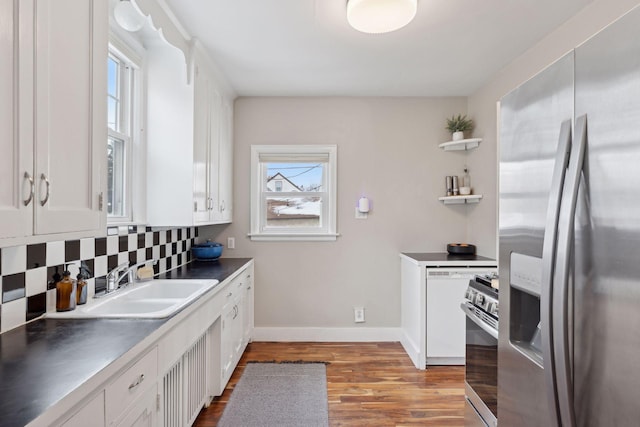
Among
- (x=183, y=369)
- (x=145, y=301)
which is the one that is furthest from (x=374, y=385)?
(x=145, y=301)

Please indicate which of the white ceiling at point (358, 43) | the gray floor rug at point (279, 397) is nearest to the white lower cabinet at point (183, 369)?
the gray floor rug at point (279, 397)

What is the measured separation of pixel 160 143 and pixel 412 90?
7.96ft

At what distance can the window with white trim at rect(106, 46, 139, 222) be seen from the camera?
6.86 feet

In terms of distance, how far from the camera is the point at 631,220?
1.89 ft

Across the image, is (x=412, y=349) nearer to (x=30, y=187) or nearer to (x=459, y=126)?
(x=459, y=126)

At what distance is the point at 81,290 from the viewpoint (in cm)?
159

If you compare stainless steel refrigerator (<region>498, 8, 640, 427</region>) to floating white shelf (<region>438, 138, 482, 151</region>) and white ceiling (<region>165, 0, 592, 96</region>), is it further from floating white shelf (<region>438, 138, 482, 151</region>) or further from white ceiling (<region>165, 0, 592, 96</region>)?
floating white shelf (<region>438, 138, 482, 151</region>)

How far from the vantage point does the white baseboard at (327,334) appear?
3467 mm

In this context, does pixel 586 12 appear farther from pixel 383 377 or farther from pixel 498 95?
pixel 383 377

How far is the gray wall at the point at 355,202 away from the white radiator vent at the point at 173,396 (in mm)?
1677

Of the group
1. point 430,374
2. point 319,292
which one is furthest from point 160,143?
point 430,374

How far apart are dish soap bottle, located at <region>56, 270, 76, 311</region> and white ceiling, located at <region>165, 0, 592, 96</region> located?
1.66 metres

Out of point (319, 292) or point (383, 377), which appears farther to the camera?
point (319, 292)

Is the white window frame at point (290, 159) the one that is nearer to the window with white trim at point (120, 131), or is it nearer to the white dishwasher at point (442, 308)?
the white dishwasher at point (442, 308)
